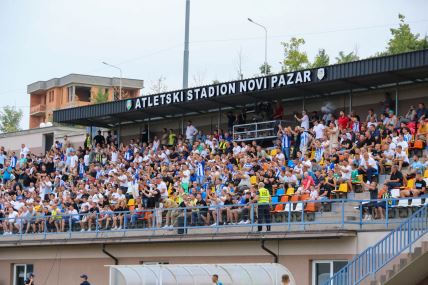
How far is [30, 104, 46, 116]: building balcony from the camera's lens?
10462 centimetres

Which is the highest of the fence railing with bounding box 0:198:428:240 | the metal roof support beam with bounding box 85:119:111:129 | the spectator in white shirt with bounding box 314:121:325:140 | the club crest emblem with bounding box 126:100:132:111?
the club crest emblem with bounding box 126:100:132:111

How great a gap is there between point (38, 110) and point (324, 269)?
82.2 meters

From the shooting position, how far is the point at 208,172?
3391 cm

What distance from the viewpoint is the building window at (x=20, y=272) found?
122 feet

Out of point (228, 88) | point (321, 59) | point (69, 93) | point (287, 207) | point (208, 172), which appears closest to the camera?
point (287, 207)

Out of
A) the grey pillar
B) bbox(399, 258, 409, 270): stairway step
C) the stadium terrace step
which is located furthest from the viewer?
the grey pillar

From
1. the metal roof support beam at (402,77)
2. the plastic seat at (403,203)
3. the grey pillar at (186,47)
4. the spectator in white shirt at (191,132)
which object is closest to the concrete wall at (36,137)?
the grey pillar at (186,47)

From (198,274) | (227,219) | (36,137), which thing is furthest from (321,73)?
(36,137)

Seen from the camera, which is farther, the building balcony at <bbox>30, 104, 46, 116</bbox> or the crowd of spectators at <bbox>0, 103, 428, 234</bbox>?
the building balcony at <bbox>30, 104, 46, 116</bbox>

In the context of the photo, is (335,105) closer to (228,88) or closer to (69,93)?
(228,88)

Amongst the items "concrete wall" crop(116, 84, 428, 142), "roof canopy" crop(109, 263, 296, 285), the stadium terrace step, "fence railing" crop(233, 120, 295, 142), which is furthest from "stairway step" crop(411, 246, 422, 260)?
"fence railing" crop(233, 120, 295, 142)

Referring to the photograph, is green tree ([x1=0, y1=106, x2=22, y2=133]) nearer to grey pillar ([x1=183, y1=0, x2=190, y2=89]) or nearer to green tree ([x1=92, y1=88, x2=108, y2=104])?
green tree ([x1=92, y1=88, x2=108, y2=104])

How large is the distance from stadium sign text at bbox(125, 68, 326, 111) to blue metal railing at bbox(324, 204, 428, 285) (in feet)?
35.9

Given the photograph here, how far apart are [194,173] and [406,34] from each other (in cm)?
4109
